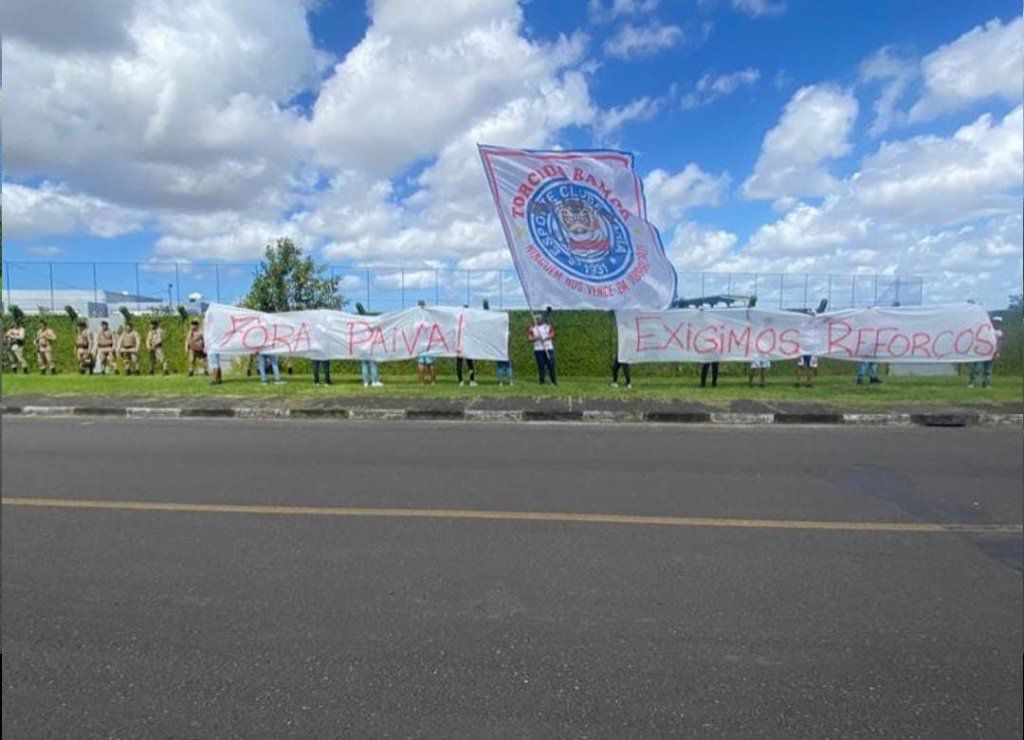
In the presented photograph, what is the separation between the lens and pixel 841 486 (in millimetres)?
5605

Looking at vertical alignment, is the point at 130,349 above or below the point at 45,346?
below

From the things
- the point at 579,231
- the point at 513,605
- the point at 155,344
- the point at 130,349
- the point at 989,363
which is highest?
the point at 579,231

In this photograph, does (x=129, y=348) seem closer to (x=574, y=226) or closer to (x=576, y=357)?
(x=576, y=357)

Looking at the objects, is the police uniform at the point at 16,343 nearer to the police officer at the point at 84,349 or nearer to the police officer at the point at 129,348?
the police officer at the point at 84,349

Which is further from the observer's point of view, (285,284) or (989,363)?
(285,284)

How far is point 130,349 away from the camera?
17.7 m

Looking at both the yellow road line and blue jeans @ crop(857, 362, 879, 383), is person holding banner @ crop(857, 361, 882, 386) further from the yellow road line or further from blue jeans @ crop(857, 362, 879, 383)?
the yellow road line

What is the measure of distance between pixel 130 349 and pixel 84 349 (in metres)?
1.59

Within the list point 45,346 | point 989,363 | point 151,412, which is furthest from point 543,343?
point 45,346

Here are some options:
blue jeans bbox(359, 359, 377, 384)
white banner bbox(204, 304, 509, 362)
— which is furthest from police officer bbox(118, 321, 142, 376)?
blue jeans bbox(359, 359, 377, 384)

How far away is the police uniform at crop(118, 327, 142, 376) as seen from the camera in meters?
17.7

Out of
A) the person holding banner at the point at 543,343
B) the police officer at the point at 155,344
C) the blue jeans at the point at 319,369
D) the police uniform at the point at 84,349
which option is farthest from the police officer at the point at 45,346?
the person holding banner at the point at 543,343

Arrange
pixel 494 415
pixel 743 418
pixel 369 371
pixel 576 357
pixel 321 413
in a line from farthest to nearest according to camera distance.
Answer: pixel 576 357 < pixel 369 371 < pixel 321 413 < pixel 494 415 < pixel 743 418

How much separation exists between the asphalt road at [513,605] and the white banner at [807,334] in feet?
24.7
